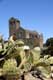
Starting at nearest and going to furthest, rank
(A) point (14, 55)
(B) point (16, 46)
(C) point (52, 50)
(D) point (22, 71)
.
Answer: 1. (D) point (22, 71)
2. (A) point (14, 55)
3. (B) point (16, 46)
4. (C) point (52, 50)

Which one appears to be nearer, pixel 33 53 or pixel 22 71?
pixel 22 71

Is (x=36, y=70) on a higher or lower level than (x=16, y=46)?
lower

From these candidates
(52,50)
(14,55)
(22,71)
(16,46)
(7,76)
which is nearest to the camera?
(7,76)

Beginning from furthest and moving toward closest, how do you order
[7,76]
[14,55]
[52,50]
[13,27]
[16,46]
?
[13,27] → [52,50] → [16,46] → [14,55] → [7,76]

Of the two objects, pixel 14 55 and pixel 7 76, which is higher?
pixel 14 55

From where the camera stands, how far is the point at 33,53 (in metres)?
4.37

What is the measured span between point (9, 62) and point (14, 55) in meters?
0.24

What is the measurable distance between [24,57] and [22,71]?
42 cm

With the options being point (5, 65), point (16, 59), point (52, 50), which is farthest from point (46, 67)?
point (52, 50)

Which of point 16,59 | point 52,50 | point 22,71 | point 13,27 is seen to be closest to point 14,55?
point 16,59


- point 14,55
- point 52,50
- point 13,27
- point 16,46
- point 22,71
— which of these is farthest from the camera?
point 13,27

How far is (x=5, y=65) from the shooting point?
3.78m

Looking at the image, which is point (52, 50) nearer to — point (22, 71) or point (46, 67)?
point (46, 67)

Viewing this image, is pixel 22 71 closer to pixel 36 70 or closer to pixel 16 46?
pixel 36 70
